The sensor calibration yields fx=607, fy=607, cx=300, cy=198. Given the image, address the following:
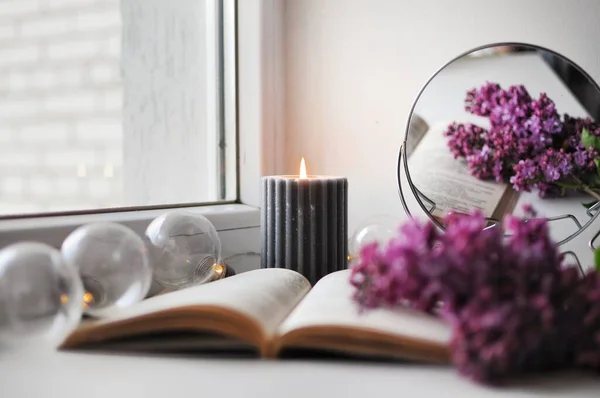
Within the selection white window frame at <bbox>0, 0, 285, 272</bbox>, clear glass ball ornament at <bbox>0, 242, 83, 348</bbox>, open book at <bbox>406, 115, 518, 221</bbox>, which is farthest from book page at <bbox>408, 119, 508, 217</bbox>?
clear glass ball ornament at <bbox>0, 242, 83, 348</bbox>

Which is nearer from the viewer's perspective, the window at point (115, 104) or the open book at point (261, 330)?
the open book at point (261, 330)

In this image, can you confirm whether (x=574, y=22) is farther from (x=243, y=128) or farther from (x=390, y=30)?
(x=243, y=128)

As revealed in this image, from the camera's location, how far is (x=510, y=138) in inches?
35.0

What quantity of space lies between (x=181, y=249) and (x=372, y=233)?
0.28 metres

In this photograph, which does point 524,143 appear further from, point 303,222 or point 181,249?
point 181,249

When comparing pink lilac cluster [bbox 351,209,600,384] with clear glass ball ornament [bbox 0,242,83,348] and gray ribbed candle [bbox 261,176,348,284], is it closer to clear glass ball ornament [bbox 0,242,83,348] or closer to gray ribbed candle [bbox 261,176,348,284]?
clear glass ball ornament [bbox 0,242,83,348]

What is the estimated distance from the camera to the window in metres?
0.77

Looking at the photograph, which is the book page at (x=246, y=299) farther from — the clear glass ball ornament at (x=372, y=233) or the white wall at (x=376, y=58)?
the white wall at (x=376, y=58)

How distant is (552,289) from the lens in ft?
1.34

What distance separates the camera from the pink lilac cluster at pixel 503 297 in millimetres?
389

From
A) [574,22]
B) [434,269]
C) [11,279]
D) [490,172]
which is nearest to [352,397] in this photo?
[434,269]

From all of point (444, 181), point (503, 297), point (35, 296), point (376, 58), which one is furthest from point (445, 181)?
point (35, 296)

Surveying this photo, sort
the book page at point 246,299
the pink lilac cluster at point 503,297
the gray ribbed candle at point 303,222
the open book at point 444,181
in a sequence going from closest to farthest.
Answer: the pink lilac cluster at point 503,297, the book page at point 246,299, the gray ribbed candle at point 303,222, the open book at point 444,181

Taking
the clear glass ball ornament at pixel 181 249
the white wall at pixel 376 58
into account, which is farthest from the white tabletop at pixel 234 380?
the white wall at pixel 376 58
